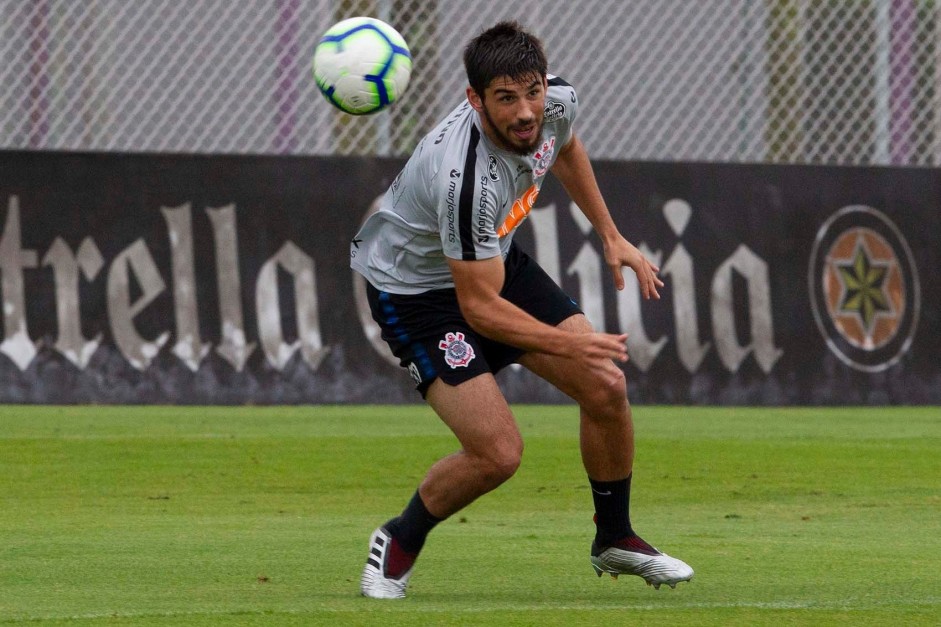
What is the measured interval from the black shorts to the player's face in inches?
24.4

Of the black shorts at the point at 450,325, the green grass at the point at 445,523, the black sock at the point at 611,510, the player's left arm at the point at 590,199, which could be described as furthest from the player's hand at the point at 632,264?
the green grass at the point at 445,523

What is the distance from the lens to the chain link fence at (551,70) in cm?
1131

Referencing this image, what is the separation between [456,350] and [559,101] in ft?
2.91

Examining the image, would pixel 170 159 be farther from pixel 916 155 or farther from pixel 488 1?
pixel 916 155

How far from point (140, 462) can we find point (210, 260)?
2.52 metres

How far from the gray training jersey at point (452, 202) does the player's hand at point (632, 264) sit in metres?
0.41

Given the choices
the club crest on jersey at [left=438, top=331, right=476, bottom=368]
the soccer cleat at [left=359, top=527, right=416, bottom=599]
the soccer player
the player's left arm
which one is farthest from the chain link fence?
the soccer cleat at [left=359, top=527, right=416, bottom=599]

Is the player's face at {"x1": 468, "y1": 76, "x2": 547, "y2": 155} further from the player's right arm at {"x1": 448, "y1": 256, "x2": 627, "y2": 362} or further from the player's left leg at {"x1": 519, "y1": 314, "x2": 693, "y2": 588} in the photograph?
the player's left leg at {"x1": 519, "y1": 314, "x2": 693, "y2": 588}

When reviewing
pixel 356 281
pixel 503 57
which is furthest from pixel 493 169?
pixel 356 281

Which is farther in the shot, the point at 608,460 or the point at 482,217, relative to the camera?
the point at 608,460

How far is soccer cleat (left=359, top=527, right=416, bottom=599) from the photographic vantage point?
519 cm

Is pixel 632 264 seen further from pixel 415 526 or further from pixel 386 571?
pixel 386 571

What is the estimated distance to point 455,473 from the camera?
5.27 meters

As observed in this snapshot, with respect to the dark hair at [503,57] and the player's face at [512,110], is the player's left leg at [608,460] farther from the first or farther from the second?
the dark hair at [503,57]
